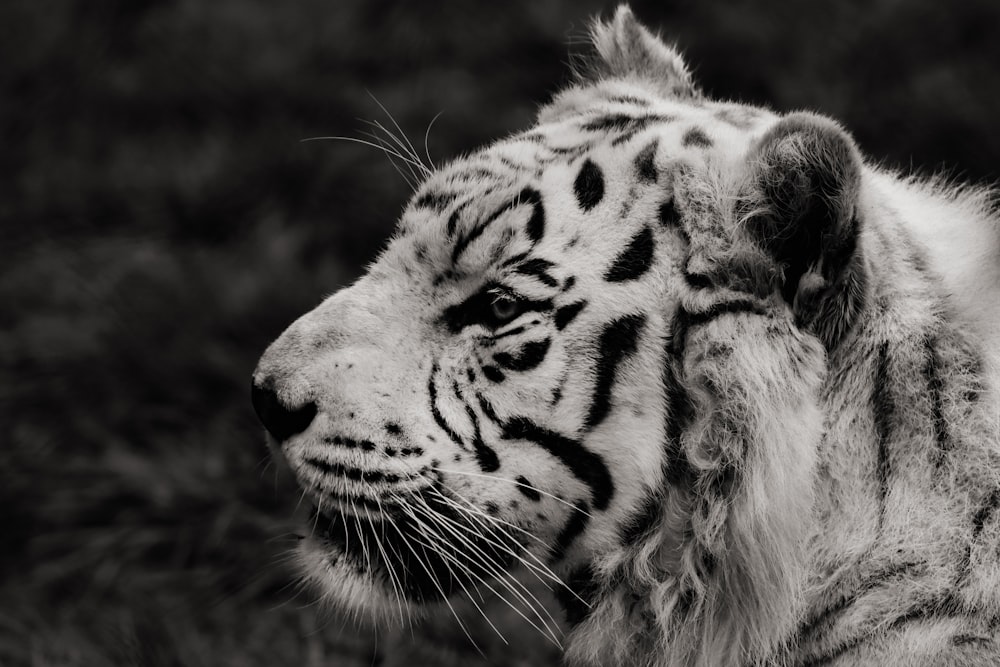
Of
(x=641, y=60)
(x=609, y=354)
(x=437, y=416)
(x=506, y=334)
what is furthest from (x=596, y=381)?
(x=641, y=60)

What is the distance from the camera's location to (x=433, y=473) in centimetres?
220

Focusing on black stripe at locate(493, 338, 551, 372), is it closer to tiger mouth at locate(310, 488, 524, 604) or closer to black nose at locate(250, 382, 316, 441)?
tiger mouth at locate(310, 488, 524, 604)

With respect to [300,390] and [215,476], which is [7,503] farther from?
[300,390]

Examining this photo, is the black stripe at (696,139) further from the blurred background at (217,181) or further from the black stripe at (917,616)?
the blurred background at (217,181)

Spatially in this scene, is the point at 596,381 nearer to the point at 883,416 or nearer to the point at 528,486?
the point at 528,486

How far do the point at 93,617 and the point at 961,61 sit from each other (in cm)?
439

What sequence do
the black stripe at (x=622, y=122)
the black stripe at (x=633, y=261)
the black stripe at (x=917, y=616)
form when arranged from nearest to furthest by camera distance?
the black stripe at (x=917, y=616)
the black stripe at (x=633, y=261)
the black stripe at (x=622, y=122)

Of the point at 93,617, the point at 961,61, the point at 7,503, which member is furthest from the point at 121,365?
the point at 961,61

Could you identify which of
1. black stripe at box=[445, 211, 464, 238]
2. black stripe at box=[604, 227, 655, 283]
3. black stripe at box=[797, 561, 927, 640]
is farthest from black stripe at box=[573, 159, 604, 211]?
black stripe at box=[797, 561, 927, 640]

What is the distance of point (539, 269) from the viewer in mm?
2168

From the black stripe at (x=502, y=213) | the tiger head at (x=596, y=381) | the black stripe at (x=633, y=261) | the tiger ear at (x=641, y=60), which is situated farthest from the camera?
the tiger ear at (x=641, y=60)

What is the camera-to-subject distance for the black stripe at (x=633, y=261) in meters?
2.13

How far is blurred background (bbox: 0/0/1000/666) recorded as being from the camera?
398 centimetres

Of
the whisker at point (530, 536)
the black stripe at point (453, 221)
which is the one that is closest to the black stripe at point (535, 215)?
the black stripe at point (453, 221)
